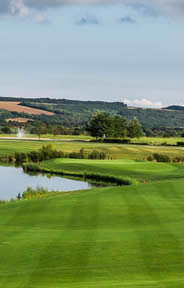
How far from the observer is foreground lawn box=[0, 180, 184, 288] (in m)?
9.96

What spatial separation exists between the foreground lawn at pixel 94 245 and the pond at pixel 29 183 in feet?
49.5

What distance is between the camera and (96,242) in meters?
13.4

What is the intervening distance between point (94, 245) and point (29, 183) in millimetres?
29835

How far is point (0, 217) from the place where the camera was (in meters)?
19.2

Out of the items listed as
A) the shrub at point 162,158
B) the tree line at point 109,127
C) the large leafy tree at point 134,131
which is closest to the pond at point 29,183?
the shrub at point 162,158

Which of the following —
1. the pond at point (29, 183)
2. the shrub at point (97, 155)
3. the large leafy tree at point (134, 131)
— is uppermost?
the large leafy tree at point (134, 131)

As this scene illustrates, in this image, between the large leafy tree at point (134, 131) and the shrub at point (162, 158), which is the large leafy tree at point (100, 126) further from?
the shrub at point (162, 158)

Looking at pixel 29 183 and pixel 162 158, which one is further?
pixel 162 158

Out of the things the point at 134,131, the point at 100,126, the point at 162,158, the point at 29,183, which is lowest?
the point at 29,183

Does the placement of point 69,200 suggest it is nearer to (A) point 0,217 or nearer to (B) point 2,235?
(A) point 0,217

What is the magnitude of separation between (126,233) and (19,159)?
50903 mm

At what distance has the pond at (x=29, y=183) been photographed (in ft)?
123

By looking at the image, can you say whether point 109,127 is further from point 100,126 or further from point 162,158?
point 162,158

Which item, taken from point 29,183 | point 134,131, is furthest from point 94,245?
point 134,131
